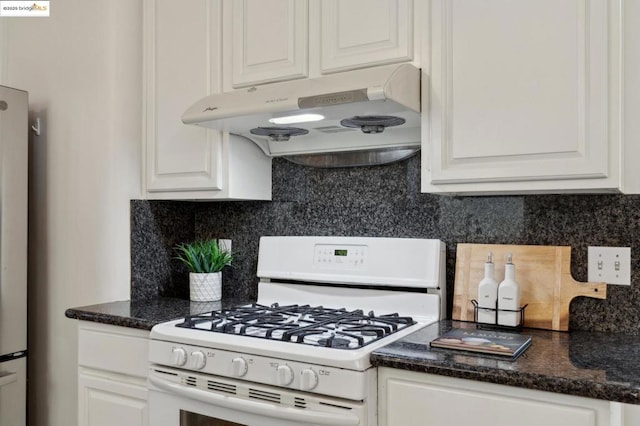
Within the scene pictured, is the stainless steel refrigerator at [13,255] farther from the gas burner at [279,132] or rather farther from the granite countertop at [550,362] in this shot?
the granite countertop at [550,362]

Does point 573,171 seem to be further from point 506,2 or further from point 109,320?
point 109,320

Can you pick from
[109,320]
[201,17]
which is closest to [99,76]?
[201,17]

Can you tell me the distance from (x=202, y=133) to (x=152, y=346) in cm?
84

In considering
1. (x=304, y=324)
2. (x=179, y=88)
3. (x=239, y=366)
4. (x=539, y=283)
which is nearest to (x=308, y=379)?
(x=239, y=366)

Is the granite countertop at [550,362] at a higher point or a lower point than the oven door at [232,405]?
higher

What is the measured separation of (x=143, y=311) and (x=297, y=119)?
3.05ft

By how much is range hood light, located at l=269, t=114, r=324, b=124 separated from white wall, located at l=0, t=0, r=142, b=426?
2.55 ft

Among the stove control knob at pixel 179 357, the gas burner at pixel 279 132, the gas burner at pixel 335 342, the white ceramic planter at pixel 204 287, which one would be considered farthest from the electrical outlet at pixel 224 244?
the gas burner at pixel 335 342

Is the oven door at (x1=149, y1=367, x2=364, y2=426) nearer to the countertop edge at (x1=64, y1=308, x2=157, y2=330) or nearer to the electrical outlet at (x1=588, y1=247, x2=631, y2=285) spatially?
the countertop edge at (x1=64, y1=308, x2=157, y2=330)

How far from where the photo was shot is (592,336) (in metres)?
1.67

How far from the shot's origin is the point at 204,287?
2367 millimetres

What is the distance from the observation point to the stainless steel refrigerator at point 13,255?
2.24 m

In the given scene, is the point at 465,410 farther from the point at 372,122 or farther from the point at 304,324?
the point at 372,122

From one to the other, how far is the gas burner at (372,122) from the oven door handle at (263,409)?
3.10ft
